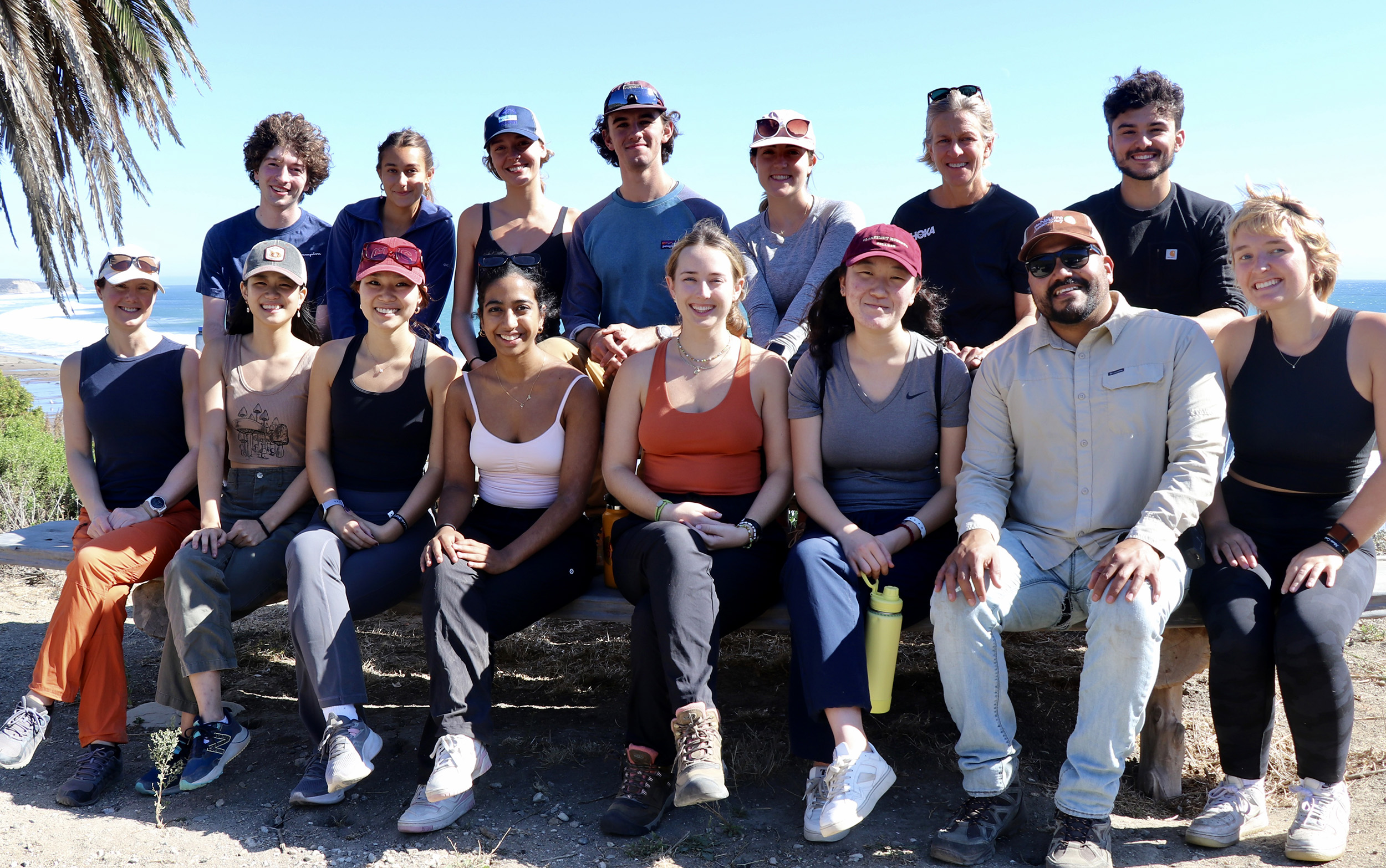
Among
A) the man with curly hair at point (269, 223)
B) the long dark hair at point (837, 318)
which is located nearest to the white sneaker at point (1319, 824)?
the long dark hair at point (837, 318)

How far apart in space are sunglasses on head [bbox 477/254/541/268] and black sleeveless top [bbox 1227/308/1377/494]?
2.77 m

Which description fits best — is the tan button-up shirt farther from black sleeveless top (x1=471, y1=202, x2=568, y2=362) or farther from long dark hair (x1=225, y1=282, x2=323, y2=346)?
long dark hair (x1=225, y1=282, x2=323, y2=346)

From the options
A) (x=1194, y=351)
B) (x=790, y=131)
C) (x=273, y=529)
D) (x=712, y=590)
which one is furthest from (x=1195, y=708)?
(x=273, y=529)

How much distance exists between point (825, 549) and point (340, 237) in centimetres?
325

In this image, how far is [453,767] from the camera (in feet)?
10.7

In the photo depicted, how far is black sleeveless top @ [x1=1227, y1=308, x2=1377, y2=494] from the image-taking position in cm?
334

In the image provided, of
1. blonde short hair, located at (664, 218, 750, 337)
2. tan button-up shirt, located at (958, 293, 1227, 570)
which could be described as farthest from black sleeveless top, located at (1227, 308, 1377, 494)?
blonde short hair, located at (664, 218, 750, 337)

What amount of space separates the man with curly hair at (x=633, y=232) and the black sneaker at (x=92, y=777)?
2506 mm

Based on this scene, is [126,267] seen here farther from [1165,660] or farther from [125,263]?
[1165,660]

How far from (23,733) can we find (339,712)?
1288mm

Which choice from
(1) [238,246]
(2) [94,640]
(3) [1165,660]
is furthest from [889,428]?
(1) [238,246]

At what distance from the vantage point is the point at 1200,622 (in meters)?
3.42

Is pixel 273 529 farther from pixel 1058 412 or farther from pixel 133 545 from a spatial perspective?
pixel 1058 412

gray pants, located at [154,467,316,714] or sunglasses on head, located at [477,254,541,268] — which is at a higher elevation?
sunglasses on head, located at [477,254,541,268]
